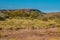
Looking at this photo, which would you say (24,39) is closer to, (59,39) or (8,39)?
(8,39)

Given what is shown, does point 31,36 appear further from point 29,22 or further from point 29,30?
point 29,22

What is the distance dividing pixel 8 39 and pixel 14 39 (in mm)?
725

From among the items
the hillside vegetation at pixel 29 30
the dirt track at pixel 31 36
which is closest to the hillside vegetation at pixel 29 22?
the hillside vegetation at pixel 29 30

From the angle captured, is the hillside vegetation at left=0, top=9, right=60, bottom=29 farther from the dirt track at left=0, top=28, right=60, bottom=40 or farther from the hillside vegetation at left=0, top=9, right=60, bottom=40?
the dirt track at left=0, top=28, right=60, bottom=40

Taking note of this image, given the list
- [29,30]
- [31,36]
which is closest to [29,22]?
[29,30]

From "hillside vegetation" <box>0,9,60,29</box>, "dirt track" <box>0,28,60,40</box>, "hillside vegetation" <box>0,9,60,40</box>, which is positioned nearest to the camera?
"dirt track" <box>0,28,60,40</box>

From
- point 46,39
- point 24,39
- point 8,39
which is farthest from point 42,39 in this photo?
point 8,39

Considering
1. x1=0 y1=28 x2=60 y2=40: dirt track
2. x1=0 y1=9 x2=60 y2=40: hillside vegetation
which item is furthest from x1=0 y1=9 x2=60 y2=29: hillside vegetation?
x1=0 y1=28 x2=60 y2=40: dirt track

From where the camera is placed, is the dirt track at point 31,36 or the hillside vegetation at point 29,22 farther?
the hillside vegetation at point 29,22

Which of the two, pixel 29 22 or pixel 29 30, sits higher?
pixel 29 30

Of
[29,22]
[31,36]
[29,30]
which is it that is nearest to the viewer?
[31,36]

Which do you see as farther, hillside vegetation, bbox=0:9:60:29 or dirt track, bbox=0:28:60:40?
hillside vegetation, bbox=0:9:60:29

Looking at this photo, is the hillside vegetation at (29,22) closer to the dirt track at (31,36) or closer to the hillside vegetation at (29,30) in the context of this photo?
the hillside vegetation at (29,30)

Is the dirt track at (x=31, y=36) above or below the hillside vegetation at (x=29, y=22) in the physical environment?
above
